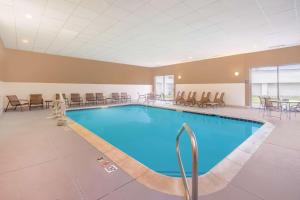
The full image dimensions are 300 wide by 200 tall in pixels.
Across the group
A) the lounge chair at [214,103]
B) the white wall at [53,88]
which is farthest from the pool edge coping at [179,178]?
the white wall at [53,88]

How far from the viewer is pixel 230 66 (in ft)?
26.8

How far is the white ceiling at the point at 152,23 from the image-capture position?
Result: 331cm

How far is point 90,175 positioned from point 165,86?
1140 centimetres

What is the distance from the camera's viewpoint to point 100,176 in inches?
72.7

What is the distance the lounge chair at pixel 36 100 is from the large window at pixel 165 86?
8.01 m

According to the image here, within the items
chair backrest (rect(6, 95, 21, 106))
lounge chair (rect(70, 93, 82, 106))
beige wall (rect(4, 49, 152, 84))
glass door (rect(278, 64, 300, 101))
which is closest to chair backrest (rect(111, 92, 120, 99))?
beige wall (rect(4, 49, 152, 84))

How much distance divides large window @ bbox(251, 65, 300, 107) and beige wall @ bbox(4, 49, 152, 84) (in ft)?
26.8

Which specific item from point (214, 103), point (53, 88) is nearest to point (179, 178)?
point (214, 103)

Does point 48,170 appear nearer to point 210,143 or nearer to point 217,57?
point 210,143

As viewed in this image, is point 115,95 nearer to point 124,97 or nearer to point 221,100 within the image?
point 124,97

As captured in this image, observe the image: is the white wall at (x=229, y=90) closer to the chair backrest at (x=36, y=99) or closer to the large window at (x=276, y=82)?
the large window at (x=276, y=82)

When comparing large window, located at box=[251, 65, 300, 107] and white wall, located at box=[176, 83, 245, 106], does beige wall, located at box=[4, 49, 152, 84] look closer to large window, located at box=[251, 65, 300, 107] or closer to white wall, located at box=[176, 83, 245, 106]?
white wall, located at box=[176, 83, 245, 106]

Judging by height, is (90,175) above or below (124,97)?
below

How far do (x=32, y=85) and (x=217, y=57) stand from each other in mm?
10183
